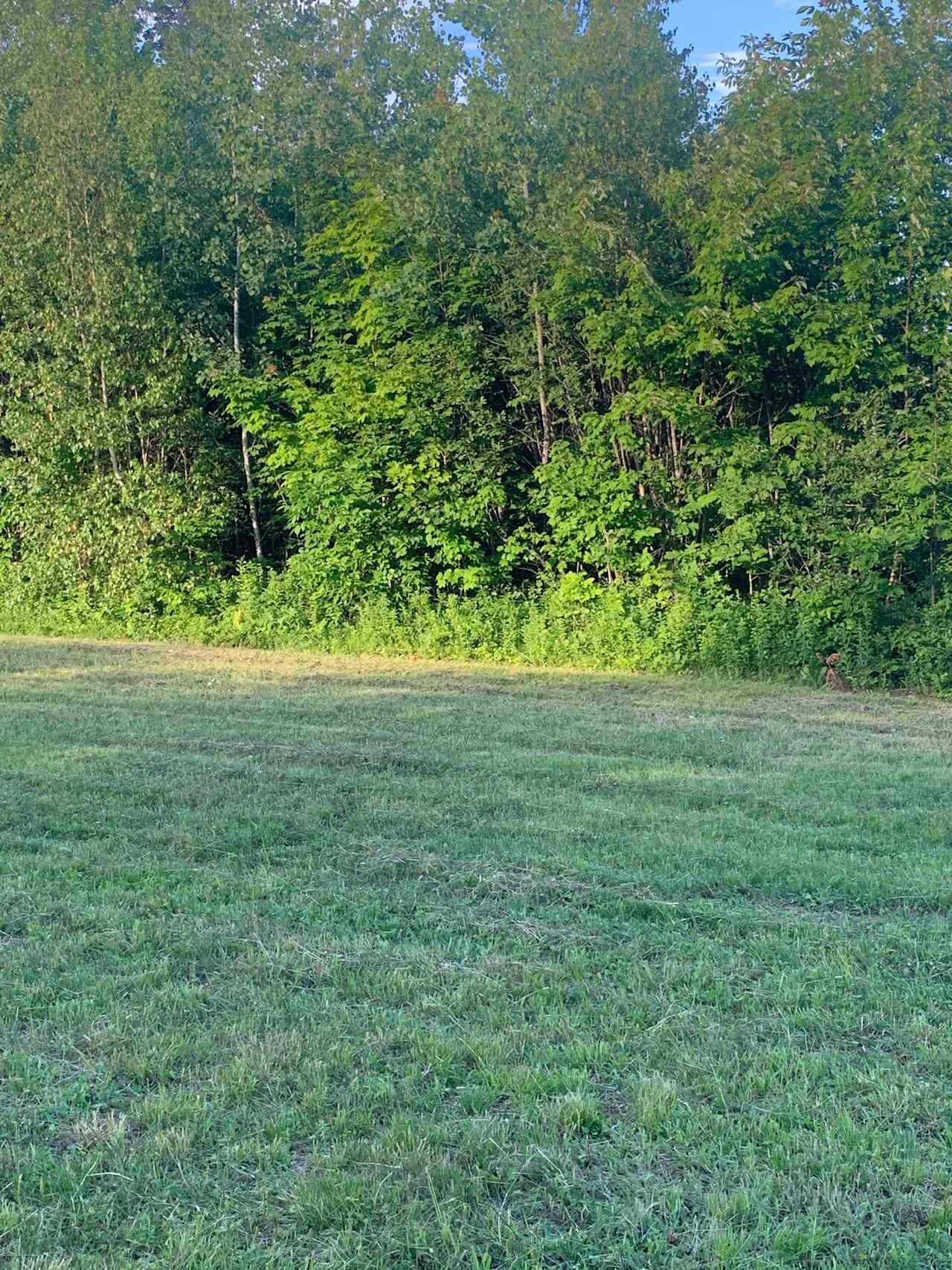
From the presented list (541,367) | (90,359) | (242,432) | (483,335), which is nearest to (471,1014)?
(541,367)

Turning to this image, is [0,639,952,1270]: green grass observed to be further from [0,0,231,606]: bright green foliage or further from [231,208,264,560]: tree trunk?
[0,0,231,606]: bright green foliage

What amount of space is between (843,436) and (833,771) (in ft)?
22.7

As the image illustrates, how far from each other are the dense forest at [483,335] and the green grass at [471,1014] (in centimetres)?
669

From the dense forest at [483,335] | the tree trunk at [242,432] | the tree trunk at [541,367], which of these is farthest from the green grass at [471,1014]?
the tree trunk at [242,432]

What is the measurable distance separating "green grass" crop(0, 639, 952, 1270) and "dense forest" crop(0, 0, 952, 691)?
263 inches

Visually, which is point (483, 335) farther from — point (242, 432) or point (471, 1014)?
point (471, 1014)

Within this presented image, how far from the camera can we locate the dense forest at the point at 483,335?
12.2m

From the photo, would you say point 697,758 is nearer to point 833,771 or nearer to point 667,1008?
point 833,771

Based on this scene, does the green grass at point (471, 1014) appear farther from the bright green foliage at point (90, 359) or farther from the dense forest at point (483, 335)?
the bright green foliage at point (90, 359)

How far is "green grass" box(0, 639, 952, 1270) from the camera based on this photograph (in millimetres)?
2266

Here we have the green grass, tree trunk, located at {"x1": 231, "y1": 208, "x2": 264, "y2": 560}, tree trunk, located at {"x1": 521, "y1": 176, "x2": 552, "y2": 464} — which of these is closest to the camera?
the green grass

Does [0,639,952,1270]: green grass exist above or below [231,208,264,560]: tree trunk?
below

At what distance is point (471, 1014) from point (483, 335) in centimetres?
1268

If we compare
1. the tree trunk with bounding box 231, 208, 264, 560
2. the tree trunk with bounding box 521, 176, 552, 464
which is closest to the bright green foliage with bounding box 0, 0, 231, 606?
the tree trunk with bounding box 231, 208, 264, 560
